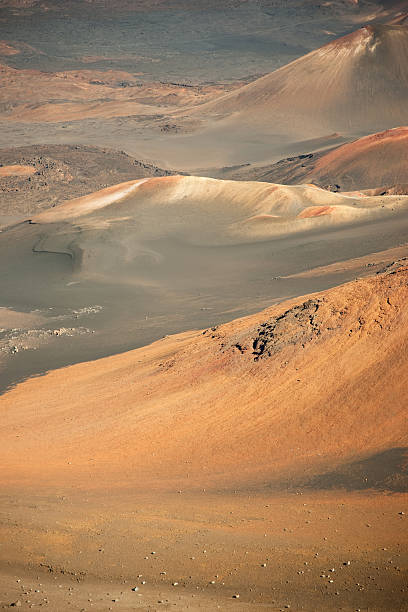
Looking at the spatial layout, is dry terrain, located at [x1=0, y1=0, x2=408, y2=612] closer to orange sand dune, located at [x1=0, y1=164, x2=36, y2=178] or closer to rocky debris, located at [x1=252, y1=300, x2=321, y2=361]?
rocky debris, located at [x1=252, y1=300, x2=321, y2=361]

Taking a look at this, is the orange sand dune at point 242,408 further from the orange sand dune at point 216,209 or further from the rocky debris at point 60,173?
the rocky debris at point 60,173

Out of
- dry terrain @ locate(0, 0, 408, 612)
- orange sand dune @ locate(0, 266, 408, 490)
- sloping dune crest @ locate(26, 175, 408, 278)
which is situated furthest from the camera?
sloping dune crest @ locate(26, 175, 408, 278)

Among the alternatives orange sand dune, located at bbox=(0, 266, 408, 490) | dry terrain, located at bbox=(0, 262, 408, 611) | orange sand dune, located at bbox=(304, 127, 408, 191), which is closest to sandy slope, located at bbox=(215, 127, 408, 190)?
orange sand dune, located at bbox=(304, 127, 408, 191)

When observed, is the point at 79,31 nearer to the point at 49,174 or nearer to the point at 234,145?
the point at 234,145

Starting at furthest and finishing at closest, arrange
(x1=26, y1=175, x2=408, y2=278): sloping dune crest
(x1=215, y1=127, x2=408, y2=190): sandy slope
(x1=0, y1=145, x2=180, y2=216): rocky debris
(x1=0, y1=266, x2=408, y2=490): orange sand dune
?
(x1=0, y1=145, x2=180, y2=216): rocky debris
(x1=215, y1=127, x2=408, y2=190): sandy slope
(x1=26, y1=175, x2=408, y2=278): sloping dune crest
(x1=0, y1=266, x2=408, y2=490): orange sand dune

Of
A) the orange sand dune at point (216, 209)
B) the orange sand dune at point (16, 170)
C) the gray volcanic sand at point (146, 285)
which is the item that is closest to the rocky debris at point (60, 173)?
the orange sand dune at point (16, 170)

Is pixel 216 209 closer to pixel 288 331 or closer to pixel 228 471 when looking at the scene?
pixel 288 331
